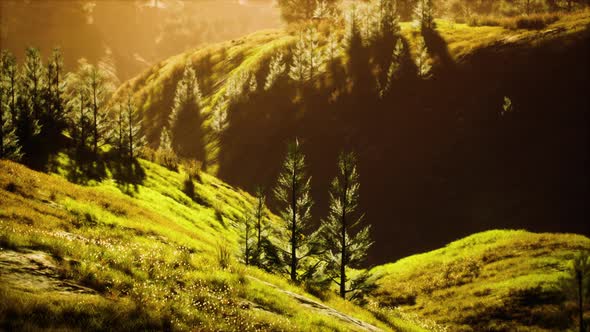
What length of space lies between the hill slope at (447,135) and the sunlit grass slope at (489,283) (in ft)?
54.4

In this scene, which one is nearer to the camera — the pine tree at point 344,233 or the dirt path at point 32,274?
the dirt path at point 32,274

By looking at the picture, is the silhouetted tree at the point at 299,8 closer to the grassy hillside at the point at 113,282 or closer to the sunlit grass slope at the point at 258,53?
the sunlit grass slope at the point at 258,53

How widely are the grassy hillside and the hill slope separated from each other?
42.3 metres

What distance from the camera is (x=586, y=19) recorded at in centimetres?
7144

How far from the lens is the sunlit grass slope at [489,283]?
88.9 feet

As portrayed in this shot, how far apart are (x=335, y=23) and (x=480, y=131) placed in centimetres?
5874

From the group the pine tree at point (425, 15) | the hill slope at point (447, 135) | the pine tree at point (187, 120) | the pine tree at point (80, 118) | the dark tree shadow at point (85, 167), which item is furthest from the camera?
the pine tree at point (187, 120)

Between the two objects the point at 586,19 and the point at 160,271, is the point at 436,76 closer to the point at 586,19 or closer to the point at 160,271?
the point at 586,19

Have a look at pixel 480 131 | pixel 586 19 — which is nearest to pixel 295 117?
pixel 480 131

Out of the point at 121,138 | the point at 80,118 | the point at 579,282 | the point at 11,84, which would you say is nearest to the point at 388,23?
the point at 121,138

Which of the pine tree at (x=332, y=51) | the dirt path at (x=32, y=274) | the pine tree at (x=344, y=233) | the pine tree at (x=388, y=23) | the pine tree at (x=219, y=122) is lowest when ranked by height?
the pine tree at (x=344, y=233)

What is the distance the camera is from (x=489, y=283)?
31.8 metres

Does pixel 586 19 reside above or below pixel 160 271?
above

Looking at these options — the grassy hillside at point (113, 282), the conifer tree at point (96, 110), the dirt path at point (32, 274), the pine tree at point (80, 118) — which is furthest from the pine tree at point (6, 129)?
the dirt path at point (32, 274)
